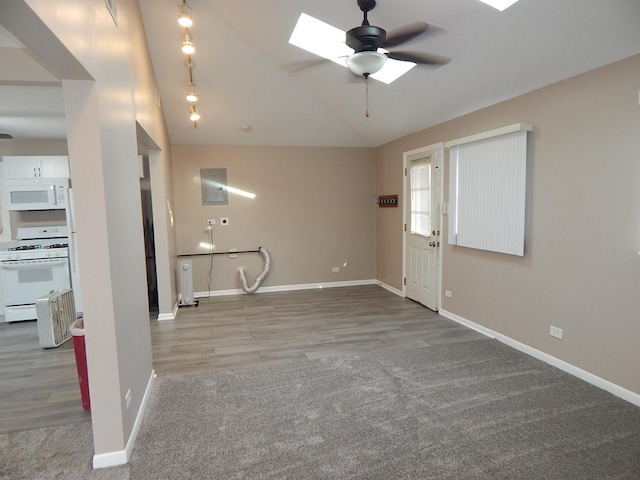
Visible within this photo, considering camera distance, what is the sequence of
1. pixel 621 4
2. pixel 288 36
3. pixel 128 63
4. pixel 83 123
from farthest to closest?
pixel 288 36 < pixel 128 63 < pixel 621 4 < pixel 83 123

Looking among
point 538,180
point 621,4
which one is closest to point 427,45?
point 621,4

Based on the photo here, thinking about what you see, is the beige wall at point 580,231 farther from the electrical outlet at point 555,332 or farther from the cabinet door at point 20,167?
the cabinet door at point 20,167

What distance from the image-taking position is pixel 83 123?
202cm

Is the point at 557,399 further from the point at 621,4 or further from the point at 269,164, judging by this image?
A: the point at 269,164

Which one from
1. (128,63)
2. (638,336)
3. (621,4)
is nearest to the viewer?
(621,4)

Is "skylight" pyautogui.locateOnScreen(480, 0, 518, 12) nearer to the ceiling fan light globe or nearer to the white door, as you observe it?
the ceiling fan light globe

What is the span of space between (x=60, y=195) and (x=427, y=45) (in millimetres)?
4980

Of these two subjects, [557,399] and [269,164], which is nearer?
[557,399]

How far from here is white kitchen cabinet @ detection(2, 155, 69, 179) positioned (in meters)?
4.91

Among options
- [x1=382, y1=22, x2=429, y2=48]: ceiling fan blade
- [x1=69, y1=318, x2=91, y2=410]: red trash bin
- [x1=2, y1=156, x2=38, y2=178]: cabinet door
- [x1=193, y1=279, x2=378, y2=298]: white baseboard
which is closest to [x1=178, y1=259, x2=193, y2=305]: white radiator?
[x1=193, y1=279, x2=378, y2=298]: white baseboard

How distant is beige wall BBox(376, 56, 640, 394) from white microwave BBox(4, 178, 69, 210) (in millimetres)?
5508

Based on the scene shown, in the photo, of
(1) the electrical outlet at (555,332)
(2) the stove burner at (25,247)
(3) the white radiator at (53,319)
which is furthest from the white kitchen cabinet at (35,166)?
(1) the electrical outlet at (555,332)

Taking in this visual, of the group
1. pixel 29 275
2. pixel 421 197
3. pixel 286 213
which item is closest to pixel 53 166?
pixel 29 275

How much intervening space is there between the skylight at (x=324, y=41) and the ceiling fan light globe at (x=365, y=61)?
1.26 m
